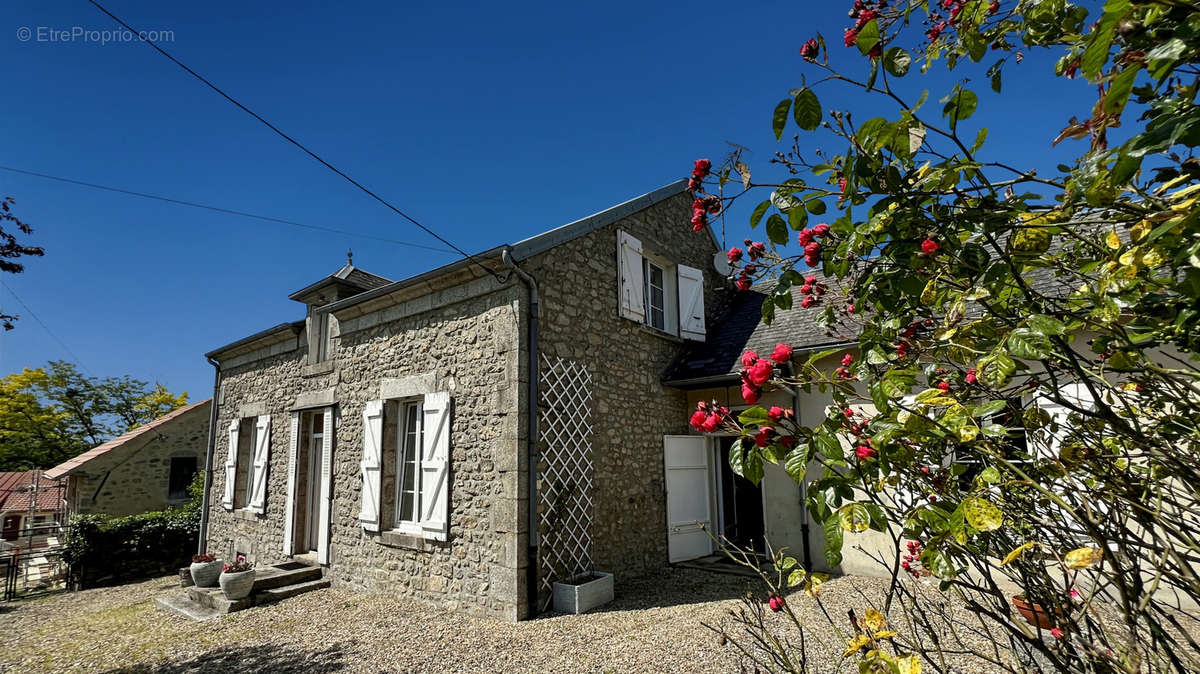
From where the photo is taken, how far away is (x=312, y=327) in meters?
8.70

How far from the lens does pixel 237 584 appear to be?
6.64 metres

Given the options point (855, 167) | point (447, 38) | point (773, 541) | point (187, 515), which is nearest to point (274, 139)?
point (447, 38)

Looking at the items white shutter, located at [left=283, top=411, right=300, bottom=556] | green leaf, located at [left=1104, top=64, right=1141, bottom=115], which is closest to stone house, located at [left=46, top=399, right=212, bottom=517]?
white shutter, located at [left=283, top=411, right=300, bottom=556]

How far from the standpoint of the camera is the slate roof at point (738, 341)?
300 inches

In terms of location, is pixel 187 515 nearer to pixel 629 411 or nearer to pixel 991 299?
pixel 629 411

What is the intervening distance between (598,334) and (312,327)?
15.6 ft

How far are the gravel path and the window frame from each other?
0.87 metres

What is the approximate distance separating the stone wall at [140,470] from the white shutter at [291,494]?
24.6 ft

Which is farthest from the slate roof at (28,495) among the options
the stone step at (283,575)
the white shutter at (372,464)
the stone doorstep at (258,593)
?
the white shutter at (372,464)

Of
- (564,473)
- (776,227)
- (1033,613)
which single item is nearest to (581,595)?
(564,473)

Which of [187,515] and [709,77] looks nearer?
[709,77]

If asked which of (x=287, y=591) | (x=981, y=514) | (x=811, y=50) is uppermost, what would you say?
(x=811, y=50)

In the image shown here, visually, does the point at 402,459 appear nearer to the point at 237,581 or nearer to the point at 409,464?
the point at 409,464

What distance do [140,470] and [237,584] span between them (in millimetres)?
9245
